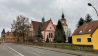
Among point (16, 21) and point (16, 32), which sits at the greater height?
point (16, 21)

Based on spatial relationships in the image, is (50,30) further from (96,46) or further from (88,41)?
(96,46)

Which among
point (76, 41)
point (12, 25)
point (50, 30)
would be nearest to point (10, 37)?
point (12, 25)

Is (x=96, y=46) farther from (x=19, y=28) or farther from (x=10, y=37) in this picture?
(x=10, y=37)

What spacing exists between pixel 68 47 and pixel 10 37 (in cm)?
7327

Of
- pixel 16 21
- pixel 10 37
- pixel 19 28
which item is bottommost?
pixel 10 37

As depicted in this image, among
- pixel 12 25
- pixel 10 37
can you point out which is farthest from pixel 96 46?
pixel 10 37

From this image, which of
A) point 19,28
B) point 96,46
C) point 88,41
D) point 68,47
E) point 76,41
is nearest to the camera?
point 96,46

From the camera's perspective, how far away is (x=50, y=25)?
4800cm

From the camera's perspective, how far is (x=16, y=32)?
143 ft

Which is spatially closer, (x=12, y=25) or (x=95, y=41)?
(x=95, y=41)

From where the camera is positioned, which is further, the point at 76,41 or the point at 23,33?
the point at 23,33

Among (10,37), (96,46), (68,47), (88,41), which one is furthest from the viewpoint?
(10,37)

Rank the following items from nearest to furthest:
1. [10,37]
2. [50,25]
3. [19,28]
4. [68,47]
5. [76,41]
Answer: [68,47]
[76,41]
[19,28]
[50,25]
[10,37]

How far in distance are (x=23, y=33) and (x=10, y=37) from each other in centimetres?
4189
